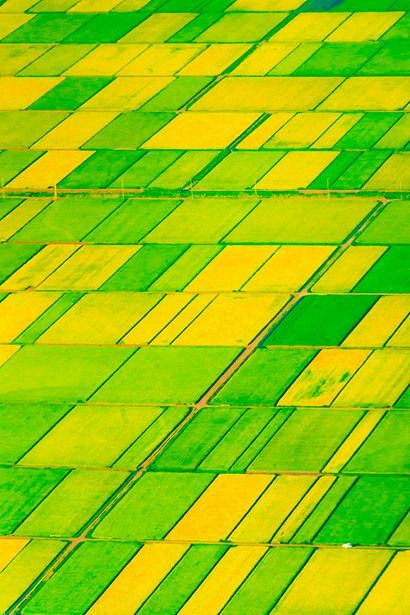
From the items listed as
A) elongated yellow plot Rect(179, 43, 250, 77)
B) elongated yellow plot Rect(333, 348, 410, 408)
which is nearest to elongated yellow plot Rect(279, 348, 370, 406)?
elongated yellow plot Rect(333, 348, 410, 408)

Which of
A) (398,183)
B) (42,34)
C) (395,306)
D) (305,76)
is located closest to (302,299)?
(395,306)

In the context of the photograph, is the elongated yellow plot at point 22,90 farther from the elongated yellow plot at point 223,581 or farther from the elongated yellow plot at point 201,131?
Result: the elongated yellow plot at point 223,581

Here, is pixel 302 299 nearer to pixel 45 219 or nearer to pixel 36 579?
pixel 45 219

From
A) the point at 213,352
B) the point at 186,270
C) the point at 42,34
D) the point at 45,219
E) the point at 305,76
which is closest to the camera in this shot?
the point at 213,352

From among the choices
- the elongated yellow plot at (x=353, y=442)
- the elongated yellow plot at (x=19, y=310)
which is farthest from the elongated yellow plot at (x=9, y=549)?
the elongated yellow plot at (x=19, y=310)

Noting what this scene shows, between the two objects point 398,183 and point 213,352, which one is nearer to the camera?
point 213,352

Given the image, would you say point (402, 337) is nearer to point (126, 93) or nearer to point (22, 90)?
point (126, 93)

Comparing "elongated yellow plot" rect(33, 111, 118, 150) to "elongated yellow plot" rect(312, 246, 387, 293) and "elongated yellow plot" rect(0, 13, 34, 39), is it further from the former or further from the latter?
"elongated yellow plot" rect(312, 246, 387, 293)
